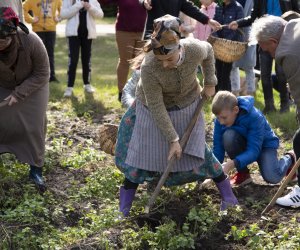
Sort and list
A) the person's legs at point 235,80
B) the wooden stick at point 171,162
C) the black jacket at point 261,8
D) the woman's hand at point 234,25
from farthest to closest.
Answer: the person's legs at point 235,80, the woman's hand at point 234,25, the black jacket at point 261,8, the wooden stick at point 171,162

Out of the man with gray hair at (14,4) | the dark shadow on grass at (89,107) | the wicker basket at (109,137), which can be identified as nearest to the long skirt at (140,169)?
the wicker basket at (109,137)

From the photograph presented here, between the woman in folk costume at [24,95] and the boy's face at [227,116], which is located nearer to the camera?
the woman in folk costume at [24,95]

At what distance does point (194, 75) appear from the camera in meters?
4.77

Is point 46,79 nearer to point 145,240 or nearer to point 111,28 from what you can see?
point 145,240

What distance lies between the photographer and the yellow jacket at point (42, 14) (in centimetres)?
1008

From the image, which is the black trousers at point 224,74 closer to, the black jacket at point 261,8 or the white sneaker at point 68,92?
the black jacket at point 261,8

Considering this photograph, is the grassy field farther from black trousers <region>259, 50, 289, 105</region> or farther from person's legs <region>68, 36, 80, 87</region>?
person's legs <region>68, 36, 80, 87</region>

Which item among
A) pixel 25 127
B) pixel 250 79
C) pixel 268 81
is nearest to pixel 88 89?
pixel 250 79

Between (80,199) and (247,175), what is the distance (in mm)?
1489

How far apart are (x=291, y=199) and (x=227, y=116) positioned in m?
0.83

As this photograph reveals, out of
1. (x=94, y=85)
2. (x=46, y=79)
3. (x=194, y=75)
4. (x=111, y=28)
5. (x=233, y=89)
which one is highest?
(x=194, y=75)

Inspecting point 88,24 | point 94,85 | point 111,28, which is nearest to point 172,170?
point 88,24

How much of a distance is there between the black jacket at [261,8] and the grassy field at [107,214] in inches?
62.4

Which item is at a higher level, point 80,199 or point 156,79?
point 156,79
